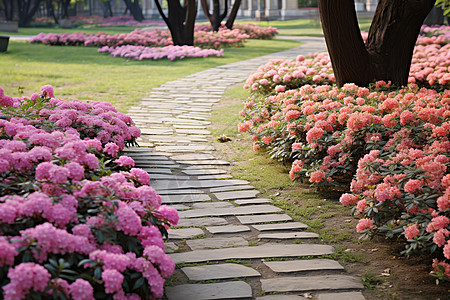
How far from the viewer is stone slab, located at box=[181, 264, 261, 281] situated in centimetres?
325

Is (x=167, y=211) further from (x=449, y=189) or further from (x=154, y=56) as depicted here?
(x=154, y=56)

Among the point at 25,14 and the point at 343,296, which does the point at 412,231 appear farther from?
the point at 25,14

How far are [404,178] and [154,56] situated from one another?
44.2 feet

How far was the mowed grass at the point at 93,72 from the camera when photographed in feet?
32.7

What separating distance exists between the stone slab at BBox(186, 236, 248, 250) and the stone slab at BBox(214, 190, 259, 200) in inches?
36.9

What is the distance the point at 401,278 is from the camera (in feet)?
Answer: 10.8

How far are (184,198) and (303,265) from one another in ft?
5.42

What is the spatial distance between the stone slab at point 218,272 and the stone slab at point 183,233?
0.55 m

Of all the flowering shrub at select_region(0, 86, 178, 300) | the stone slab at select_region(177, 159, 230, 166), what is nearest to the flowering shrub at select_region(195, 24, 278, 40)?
the stone slab at select_region(177, 159, 230, 166)

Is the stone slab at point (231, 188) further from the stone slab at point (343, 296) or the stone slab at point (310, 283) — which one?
the stone slab at point (343, 296)

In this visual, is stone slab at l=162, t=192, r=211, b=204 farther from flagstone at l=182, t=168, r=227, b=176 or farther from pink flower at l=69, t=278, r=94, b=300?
pink flower at l=69, t=278, r=94, b=300

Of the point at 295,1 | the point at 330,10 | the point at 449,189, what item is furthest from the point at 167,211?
the point at 295,1

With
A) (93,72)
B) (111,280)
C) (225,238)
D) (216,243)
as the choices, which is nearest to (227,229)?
(225,238)

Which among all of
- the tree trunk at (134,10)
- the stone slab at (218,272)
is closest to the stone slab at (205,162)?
the stone slab at (218,272)
